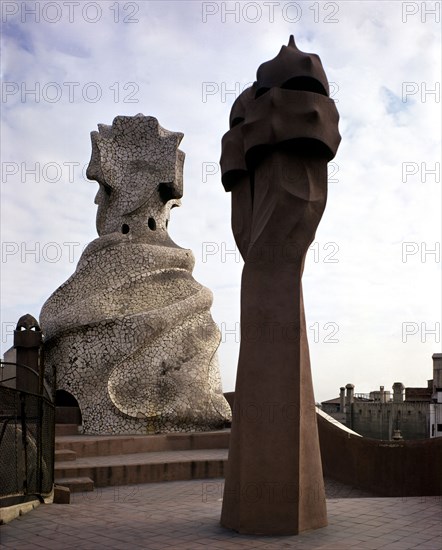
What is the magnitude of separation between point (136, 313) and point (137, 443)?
107 inches

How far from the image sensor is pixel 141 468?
28.9 feet

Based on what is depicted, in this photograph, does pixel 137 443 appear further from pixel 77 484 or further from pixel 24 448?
pixel 24 448

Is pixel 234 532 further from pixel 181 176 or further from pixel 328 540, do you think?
pixel 181 176

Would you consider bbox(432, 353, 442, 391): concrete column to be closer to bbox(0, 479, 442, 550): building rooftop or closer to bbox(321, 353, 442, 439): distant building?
bbox(321, 353, 442, 439): distant building

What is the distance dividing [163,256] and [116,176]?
223cm

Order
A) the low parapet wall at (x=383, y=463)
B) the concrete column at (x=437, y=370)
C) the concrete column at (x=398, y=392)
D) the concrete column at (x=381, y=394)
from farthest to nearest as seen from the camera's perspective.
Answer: the concrete column at (x=381, y=394) < the concrete column at (x=398, y=392) < the concrete column at (x=437, y=370) < the low parapet wall at (x=383, y=463)

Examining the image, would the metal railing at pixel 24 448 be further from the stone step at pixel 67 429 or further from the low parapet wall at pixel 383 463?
the stone step at pixel 67 429

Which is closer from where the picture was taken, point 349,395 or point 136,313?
point 136,313

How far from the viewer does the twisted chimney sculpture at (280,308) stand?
16.8 ft

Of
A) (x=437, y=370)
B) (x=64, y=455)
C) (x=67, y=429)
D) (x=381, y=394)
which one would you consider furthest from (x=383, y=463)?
(x=381, y=394)

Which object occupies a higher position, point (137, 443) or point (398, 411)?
point (137, 443)

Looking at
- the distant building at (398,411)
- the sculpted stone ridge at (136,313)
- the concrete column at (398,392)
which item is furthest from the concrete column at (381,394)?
the sculpted stone ridge at (136,313)

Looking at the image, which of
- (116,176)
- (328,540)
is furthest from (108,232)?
(328,540)

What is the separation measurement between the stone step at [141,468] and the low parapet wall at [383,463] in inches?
65.4
